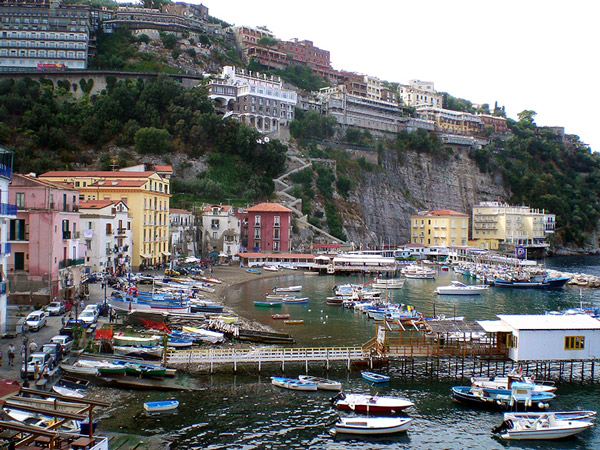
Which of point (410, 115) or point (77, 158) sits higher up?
point (410, 115)

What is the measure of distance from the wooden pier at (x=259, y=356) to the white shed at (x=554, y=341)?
7.86 meters

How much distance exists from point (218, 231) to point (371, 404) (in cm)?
5484

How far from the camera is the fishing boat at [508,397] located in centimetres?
2575

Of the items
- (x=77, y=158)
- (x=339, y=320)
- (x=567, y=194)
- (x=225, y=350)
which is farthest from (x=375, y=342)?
(x=567, y=194)

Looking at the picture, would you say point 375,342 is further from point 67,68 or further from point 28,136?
point 67,68

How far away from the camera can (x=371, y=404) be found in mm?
24797

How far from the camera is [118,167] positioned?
257ft

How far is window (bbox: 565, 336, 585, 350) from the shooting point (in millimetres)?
29234

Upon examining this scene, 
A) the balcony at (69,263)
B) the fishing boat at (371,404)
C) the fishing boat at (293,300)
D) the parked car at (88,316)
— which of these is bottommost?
the fishing boat at (371,404)

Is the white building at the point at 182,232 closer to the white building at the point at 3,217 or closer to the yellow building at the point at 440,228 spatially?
the white building at the point at 3,217

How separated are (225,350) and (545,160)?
133m

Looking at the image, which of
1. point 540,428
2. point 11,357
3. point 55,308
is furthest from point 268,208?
point 540,428

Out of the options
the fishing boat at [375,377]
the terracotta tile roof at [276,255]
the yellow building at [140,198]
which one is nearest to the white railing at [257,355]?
the fishing boat at [375,377]

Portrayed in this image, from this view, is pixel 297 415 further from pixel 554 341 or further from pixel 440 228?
pixel 440 228
